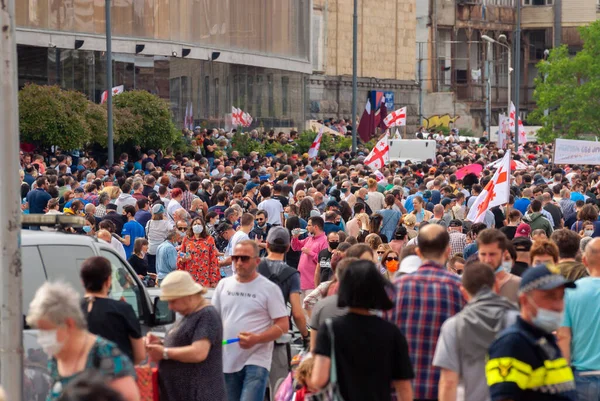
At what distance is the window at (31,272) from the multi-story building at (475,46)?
67176 millimetres

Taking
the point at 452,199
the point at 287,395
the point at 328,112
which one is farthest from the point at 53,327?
the point at 328,112

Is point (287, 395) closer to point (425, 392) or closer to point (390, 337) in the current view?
point (425, 392)

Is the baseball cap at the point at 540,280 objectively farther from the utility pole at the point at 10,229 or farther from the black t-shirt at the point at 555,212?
the black t-shirt at the point at 555,212

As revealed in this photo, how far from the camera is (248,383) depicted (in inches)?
344

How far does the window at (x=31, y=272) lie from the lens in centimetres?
757

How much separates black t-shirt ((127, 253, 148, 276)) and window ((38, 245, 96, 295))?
6833 millimetres

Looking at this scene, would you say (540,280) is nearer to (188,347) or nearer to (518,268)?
(188,347)

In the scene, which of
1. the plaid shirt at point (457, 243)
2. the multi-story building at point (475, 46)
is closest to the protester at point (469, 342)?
the plaid shirt at point (457, 243)

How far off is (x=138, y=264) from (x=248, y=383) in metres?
6.29

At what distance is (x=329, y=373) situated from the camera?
611 cm

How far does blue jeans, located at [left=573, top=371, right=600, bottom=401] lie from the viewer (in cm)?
739

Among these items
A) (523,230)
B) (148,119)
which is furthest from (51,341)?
(148,119)

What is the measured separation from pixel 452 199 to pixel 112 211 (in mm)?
5323

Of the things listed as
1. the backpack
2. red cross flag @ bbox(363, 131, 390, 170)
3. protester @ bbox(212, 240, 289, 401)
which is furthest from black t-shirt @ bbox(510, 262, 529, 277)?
red cross flag @ bbox(363, 131, 390, 170)
